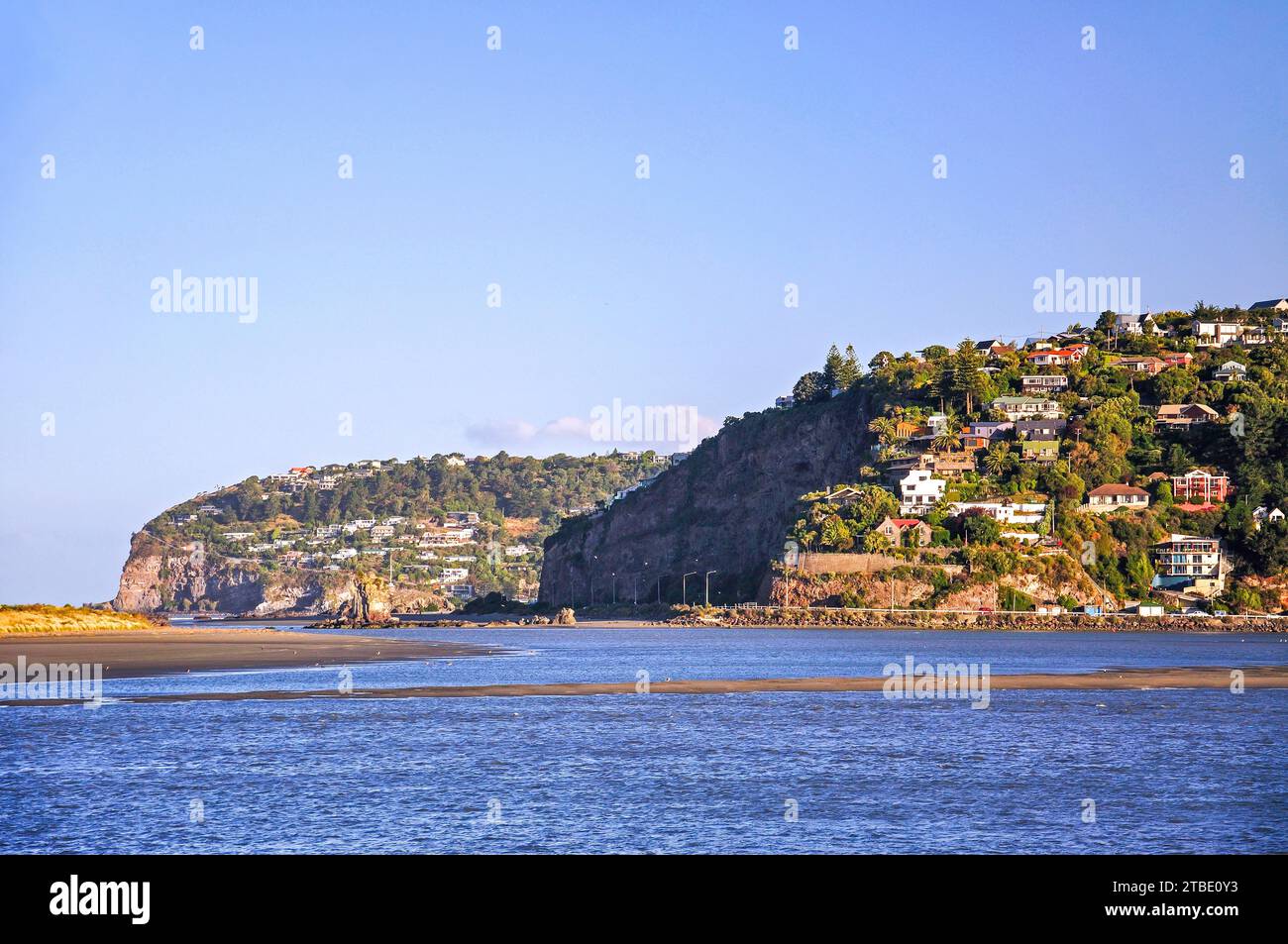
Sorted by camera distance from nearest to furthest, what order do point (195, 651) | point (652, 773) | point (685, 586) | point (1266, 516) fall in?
point (652, 773), point (195, 651), point (1266, 516), point (685, 586)

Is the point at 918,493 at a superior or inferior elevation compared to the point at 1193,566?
superior

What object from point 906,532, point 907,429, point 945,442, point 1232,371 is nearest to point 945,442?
point 945,442

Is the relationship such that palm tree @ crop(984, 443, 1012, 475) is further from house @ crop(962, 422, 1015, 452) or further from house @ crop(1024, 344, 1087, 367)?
house @ crop(1024, 344, 1087, 367)

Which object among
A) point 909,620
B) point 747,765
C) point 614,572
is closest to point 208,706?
point 747,765

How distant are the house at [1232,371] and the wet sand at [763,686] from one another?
12088 centimetres

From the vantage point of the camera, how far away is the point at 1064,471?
15400cm

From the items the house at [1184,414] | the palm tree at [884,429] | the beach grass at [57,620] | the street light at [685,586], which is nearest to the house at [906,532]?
the palm tree at [884,429]

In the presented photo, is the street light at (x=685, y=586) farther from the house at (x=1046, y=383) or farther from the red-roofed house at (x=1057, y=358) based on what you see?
the red-roofed house at (x=1057, y=358)

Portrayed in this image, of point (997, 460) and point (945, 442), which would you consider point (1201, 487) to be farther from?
point (945, 442)

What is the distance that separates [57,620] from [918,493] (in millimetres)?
92614

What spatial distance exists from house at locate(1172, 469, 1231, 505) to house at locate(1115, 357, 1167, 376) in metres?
29.0

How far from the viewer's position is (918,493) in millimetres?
152750

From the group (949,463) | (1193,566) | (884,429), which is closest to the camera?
(1193,566)

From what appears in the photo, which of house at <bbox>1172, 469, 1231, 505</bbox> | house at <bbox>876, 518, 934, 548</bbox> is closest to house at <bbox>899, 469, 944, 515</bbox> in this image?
house at <bbox>876, 518, 934, 548</bbox>
